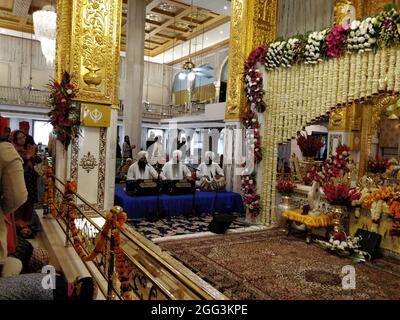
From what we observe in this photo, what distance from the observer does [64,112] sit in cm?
593

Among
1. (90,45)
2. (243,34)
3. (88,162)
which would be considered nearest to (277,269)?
(88,162)

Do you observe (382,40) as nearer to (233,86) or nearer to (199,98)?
(233,86)

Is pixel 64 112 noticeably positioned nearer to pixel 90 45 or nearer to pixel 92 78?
pixel 92 78

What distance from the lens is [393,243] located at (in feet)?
Result: 16.5

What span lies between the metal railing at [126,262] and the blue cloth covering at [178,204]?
938mm

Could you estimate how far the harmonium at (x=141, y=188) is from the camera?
7152mm

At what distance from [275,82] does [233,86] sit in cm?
129

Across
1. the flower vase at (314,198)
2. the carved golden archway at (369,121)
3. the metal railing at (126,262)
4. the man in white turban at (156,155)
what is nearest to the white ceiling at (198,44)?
the man in white turban at (156,155)

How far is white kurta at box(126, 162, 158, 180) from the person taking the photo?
25.4 ft

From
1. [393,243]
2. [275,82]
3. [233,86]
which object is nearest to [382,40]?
[275,82]

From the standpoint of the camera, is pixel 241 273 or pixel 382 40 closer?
pixel 241 273

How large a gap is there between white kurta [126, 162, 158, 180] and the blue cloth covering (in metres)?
0.43

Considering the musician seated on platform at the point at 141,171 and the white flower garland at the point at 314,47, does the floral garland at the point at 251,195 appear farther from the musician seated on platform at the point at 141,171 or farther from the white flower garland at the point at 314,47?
the white flower garland at the point at 314,47

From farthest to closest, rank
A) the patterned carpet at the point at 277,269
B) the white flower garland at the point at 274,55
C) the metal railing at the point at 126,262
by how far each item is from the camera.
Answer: the white flower garland at the point at 274,55, the patterned carpet at the point at 277,269, the metal railing at the point at 126,262
